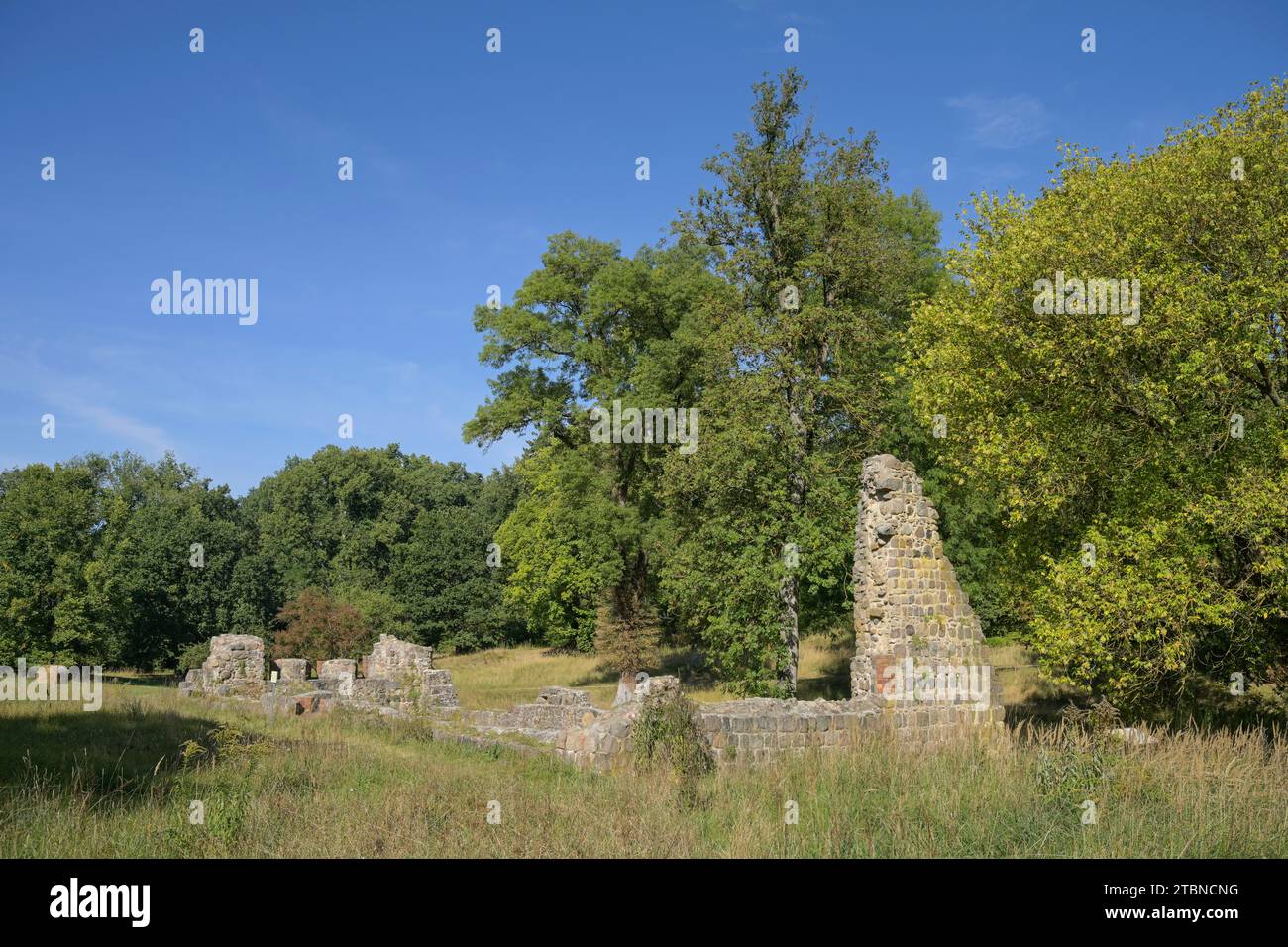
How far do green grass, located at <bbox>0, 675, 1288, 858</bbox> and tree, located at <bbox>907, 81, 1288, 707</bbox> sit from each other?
3.26 metres

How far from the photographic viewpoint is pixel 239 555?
55.1m

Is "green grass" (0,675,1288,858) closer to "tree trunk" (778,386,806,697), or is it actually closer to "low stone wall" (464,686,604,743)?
"low stone wall" (464,686,604,743)

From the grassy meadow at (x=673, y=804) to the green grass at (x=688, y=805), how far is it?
25 millimetres

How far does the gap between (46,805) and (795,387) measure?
17.8 m

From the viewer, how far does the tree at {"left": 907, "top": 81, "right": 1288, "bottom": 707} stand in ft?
42.5

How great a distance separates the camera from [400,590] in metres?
57.8

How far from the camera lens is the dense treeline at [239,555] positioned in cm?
3819

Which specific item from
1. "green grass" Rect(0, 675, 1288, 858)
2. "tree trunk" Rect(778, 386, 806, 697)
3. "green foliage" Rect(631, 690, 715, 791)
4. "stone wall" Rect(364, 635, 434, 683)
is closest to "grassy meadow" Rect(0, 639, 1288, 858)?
"green grass" Rect(0, 675, 1288, 858)

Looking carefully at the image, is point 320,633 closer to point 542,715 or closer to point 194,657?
point 194,657

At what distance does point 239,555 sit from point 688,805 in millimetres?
53352

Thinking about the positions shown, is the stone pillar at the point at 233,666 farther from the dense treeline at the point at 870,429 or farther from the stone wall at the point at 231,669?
the dense treeline at the point at 870,429

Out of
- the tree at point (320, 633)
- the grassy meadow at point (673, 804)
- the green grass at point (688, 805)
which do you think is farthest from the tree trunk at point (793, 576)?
the tree at point (320, 633)

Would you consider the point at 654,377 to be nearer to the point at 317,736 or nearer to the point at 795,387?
the point at 795,387
